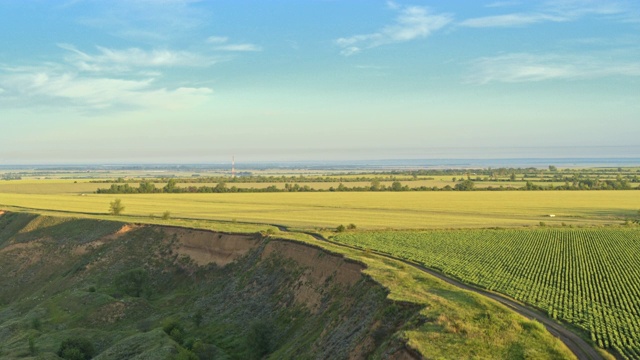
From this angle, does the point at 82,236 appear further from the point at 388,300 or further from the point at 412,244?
the point at 388,300

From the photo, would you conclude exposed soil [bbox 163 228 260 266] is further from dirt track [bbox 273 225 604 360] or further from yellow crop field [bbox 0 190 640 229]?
dirt track [bbox 273 225 604 360]

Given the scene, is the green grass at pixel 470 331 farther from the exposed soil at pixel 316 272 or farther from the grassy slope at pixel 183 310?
the exposed soil at pixel 316 272

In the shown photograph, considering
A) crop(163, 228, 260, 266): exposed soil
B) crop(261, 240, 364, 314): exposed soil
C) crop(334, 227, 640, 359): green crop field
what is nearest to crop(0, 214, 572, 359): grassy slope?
crop(261, 240, 364, 314): exposed soil

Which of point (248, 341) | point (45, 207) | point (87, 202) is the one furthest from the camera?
point (87, 202)

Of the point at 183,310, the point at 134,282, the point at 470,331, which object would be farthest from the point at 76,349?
the point at 470,331

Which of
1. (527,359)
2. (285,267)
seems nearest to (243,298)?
(285,267)

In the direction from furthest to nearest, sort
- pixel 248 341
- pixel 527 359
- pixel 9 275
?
pixel 9 275 → pixel 248 341 → pixel 527 359

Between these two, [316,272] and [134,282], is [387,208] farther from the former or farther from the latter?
[316,272]
